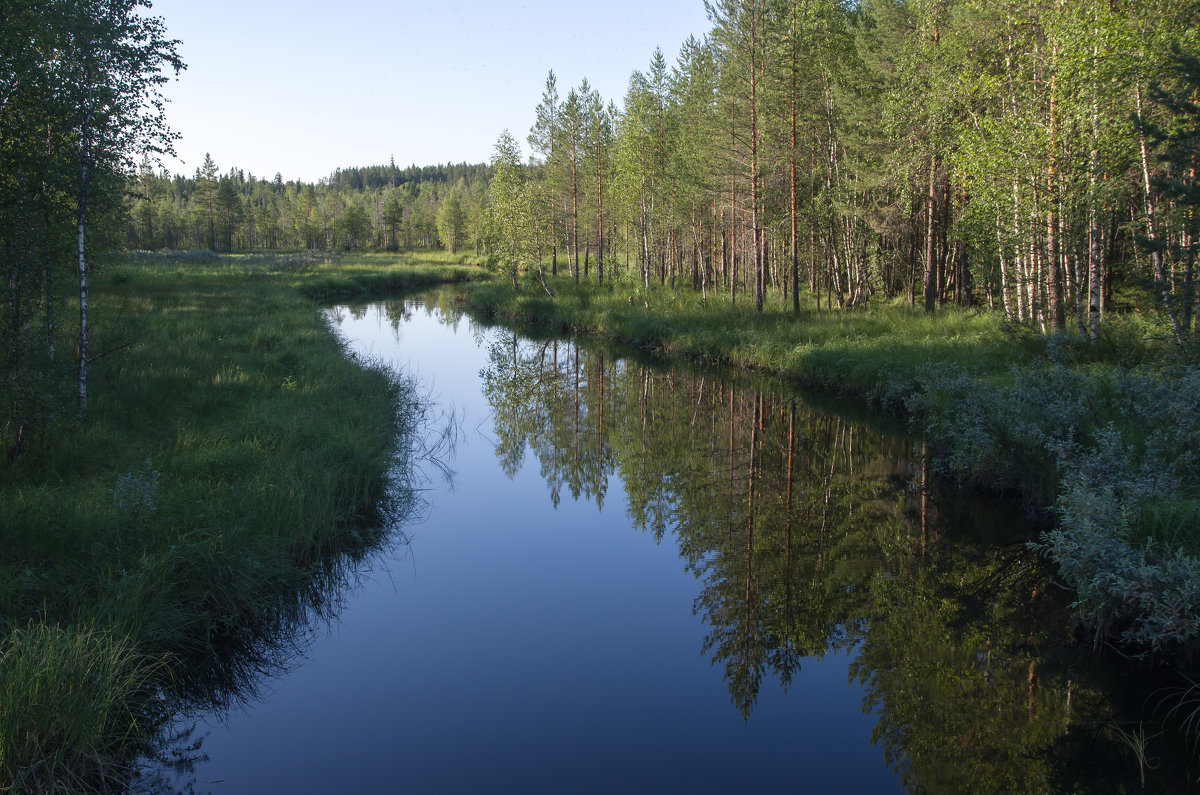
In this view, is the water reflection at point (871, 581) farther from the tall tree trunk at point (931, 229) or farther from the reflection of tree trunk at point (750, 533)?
the tall tree trunk at point (931, 229)

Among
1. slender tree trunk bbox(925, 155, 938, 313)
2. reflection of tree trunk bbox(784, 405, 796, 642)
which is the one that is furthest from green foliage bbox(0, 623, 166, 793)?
slender tree trunk bbox(925, 155, 938, 313)

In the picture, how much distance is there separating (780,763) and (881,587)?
3.22 metres

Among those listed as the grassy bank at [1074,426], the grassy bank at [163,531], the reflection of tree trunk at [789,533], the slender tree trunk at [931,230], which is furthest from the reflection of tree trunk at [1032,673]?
the slender tree trunk at [931,230]

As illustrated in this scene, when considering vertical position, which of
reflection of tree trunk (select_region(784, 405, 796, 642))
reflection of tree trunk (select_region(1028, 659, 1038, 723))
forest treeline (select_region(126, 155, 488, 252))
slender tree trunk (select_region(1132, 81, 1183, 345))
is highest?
forest treeline (select_region(126, 155, 488, 252))

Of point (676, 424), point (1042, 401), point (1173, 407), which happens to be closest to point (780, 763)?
point (1173, 407)

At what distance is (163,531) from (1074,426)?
34.3ft

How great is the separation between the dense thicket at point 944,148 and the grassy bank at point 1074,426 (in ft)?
4.76

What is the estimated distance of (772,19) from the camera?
24000 millimetres

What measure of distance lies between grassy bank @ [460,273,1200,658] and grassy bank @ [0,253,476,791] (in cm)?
791

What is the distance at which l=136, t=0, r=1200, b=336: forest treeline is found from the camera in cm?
1390

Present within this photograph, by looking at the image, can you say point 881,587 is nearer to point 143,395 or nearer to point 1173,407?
point 1173,407

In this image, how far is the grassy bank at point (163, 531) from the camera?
492 centimetres

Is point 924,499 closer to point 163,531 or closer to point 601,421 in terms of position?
point 601,421

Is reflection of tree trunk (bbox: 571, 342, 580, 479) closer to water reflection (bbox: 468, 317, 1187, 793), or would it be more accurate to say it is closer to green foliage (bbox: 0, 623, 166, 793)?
water reflection (bbox: 468, 317, 1187, 793)
